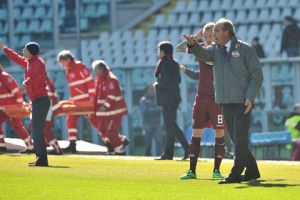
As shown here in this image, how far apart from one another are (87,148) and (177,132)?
3651mm

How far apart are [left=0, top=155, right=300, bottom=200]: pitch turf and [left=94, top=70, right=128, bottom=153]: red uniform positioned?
112 inches

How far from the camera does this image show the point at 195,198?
8930 mm

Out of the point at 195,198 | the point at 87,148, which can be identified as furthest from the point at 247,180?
the point at 87,148

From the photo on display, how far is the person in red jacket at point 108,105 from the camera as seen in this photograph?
1697 cm

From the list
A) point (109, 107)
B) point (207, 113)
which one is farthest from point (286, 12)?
point (207, 113)

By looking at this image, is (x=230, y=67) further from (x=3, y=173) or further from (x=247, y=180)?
(x=3, y=173)

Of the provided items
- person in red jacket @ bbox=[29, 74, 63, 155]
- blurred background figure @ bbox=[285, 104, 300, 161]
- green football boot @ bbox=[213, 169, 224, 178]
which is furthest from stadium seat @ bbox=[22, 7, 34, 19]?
green football boot @ bbox=[213, 169, 224, 178]

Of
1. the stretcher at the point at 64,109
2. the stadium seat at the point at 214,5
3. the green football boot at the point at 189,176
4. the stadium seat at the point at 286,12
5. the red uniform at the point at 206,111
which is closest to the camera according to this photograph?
the green football boot at the point at 189,176

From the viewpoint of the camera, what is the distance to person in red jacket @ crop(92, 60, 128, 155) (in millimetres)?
16969

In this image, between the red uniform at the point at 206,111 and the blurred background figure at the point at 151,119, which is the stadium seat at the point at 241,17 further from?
the red uniform at the point at 206,111

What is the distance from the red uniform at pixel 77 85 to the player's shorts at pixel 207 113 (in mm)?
5720

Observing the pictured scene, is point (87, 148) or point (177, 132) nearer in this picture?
point (177, 132)

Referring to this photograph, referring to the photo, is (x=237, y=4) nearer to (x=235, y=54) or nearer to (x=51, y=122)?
(x=51, y=122)

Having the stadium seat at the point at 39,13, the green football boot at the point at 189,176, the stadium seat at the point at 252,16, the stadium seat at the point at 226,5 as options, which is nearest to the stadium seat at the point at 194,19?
the stadium seat at the point at 226,5
